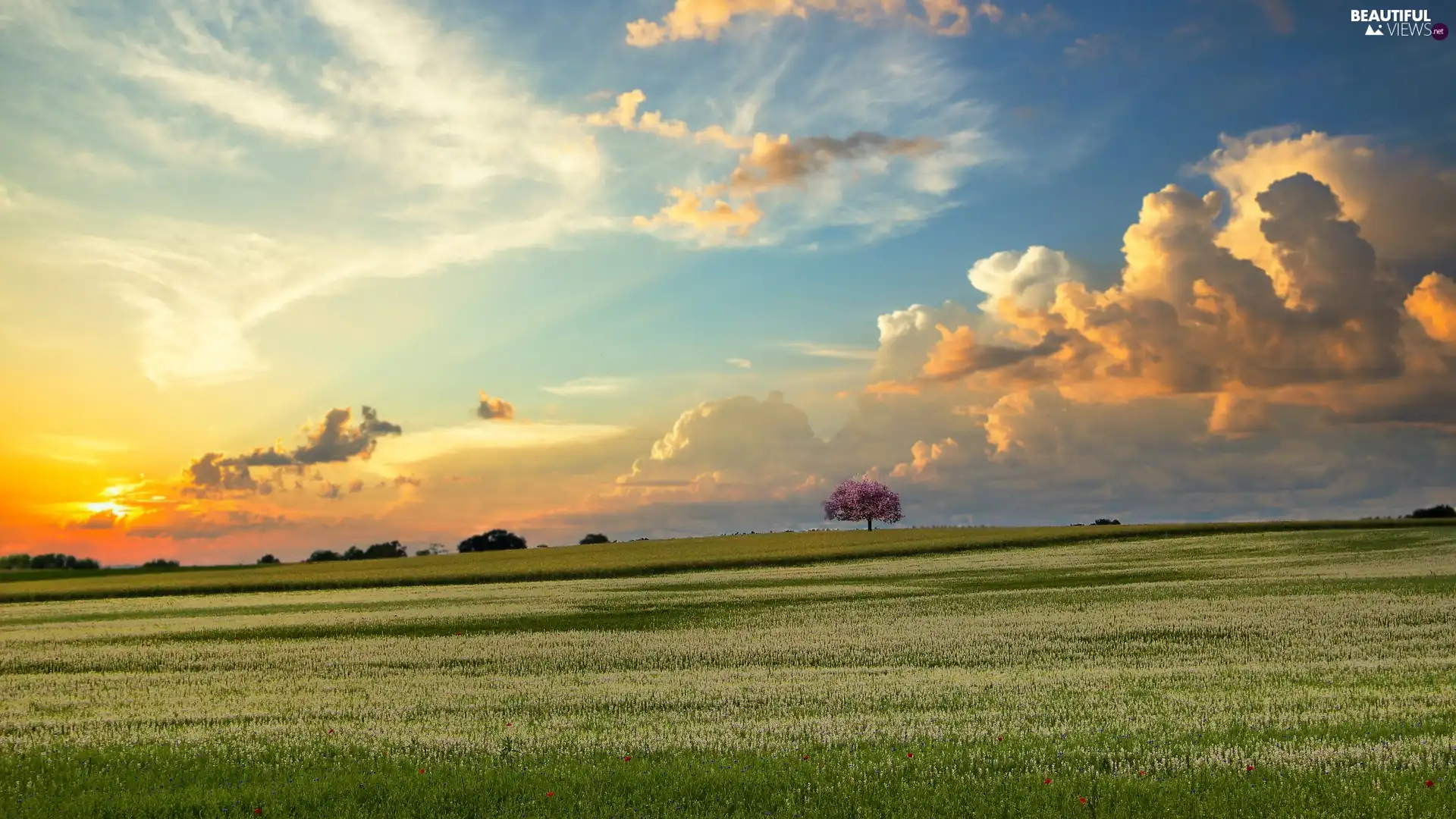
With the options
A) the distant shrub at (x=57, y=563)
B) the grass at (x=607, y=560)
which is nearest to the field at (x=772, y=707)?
the grass at (x=607, y=560)

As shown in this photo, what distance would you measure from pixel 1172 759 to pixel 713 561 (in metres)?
63.2

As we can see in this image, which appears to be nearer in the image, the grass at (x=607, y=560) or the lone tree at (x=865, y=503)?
the grass at (x=607, y=560)

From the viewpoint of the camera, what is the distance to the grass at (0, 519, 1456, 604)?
72.8 metres

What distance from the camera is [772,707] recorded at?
59.0 ft

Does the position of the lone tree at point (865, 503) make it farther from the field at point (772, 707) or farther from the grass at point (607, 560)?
the field at point (772, 707)

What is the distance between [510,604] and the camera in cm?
4622

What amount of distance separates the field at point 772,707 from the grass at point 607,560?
28.2m

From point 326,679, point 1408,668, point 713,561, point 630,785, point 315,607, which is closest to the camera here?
point 630,785

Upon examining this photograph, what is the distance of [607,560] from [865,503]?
233 ft

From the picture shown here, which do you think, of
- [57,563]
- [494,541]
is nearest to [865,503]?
[494,541]

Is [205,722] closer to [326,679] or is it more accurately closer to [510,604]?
[326,679]

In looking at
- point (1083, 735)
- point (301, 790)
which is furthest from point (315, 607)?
point (1083, 735)

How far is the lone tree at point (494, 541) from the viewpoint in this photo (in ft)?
451

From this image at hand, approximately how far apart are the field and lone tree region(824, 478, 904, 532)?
9880cm
